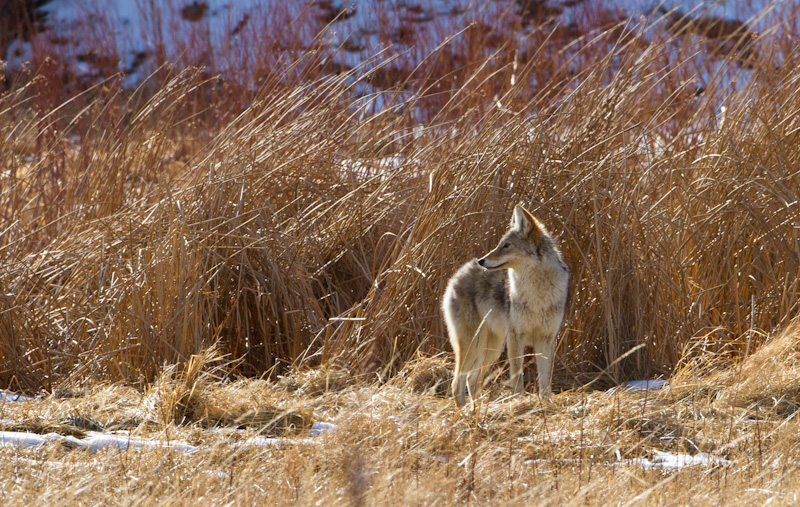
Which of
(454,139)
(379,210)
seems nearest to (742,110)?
(454,139)

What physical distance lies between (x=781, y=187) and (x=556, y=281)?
213cm

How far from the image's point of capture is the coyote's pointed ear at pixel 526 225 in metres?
5.07

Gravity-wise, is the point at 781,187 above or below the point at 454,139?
below

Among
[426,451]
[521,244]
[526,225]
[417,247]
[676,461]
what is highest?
[526,225]

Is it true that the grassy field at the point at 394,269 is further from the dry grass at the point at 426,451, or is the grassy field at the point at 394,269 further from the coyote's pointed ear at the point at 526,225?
the coyote's pointed ear at the point at 526,225

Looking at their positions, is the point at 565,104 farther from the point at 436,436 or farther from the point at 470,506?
the point at 470,506

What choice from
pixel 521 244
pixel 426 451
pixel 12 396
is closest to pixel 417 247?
pixel 521 244

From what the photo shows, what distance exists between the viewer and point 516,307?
5.13 m

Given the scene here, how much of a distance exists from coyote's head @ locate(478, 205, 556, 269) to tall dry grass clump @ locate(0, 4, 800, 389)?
2.14ft

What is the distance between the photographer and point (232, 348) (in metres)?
6.38

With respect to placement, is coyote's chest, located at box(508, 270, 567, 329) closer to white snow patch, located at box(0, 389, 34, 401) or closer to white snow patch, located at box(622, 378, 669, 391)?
white snow patch, located at box(622, 378, 669, 391)

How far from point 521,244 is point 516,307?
381mm

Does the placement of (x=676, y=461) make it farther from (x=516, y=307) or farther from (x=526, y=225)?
(x=526, y=225)

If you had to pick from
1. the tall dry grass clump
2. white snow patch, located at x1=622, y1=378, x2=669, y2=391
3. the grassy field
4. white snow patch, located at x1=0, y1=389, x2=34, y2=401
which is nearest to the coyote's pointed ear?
the tall dry grass clump
